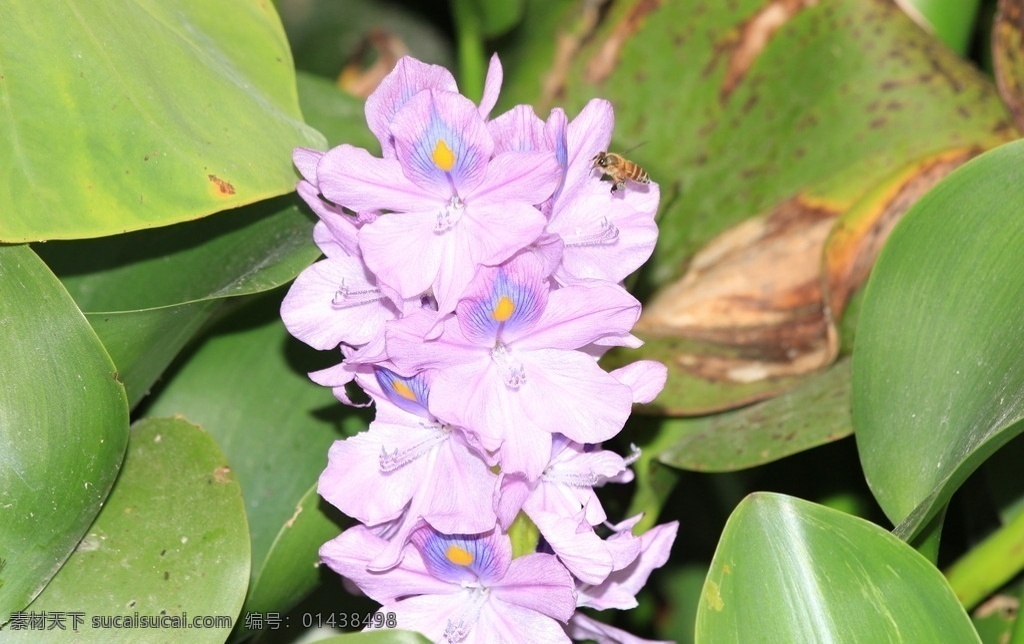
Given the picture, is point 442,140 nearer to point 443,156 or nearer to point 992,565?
point 443,156

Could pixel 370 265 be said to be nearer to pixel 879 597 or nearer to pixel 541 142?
pixel 541 142

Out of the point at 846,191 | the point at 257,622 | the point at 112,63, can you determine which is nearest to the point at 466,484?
the point at 257,622

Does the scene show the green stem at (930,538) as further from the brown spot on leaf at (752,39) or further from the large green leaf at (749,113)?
the brown spot on leaf at (752,39)

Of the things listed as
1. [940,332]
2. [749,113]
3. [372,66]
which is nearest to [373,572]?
[940,332]

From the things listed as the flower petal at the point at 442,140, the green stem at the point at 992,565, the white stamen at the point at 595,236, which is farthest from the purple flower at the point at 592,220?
the green stem at the point at 992,565

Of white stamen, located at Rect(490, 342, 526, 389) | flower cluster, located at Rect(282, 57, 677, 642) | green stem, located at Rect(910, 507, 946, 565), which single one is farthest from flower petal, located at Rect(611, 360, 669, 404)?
green stem, located at Rect(910, 507, 946, 565)

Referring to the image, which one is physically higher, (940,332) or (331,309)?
(940,332)
